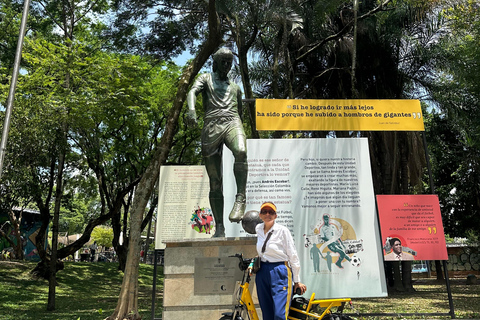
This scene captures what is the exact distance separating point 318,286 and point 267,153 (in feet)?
7.59

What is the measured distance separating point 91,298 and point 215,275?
10.4 metres

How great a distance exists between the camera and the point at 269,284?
11.7ft

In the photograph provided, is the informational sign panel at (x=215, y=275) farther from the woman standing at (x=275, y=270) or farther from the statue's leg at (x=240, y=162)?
the woman standing at (x=275, y=270)

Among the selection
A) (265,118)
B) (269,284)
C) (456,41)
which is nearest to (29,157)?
(265,118)

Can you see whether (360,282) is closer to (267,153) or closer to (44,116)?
(267,153)

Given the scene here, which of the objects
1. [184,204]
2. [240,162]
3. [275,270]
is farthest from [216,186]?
[184,204]

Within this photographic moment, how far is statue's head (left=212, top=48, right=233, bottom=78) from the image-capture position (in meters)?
5.17

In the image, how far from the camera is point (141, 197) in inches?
314

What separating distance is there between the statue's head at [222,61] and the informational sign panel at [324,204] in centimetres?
193

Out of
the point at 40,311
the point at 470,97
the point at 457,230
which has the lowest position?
the point at 40,311

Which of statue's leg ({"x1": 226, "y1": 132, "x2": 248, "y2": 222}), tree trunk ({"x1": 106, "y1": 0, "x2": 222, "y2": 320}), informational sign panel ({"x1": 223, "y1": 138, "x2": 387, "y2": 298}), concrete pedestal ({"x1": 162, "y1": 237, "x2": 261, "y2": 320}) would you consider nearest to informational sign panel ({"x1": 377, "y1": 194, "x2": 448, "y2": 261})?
informational sign panel ({"x1": 223, "y1": 138, "x2": 387, "y2": 298})

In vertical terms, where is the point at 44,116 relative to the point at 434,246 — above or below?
above

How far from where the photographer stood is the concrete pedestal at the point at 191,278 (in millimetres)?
4668

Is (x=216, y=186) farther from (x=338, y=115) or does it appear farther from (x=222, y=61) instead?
(x=338, y=115)
